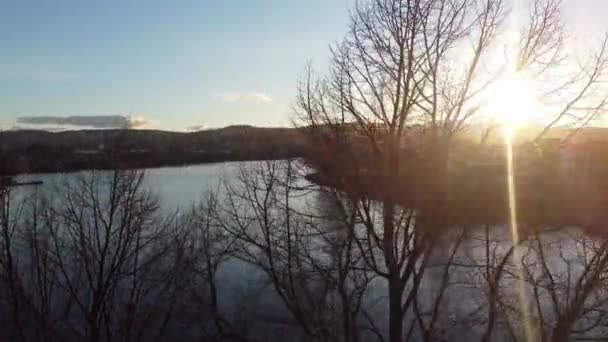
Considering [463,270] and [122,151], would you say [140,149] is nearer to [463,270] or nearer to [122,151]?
[122,151]

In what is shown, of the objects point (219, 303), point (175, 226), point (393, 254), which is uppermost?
point (393, 254)

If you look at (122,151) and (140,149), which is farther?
(140,149)

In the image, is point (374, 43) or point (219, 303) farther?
point (219, 303)

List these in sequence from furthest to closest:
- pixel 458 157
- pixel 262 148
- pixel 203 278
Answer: pixel 203 278, pixel 262 148, pixel 458 157

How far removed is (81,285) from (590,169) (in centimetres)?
1552

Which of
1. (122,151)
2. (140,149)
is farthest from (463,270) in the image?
(140,149)

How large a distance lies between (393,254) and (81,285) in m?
10.8

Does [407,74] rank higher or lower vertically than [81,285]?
higher

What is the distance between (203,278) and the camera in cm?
1627

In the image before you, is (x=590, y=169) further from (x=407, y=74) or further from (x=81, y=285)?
(x=81, y=285)

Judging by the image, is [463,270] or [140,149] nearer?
[463,270]

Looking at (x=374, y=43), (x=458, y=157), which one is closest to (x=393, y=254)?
(x=458, y=157)

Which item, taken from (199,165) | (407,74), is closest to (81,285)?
(407,74)

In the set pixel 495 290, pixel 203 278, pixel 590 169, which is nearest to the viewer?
pixel 495 290
